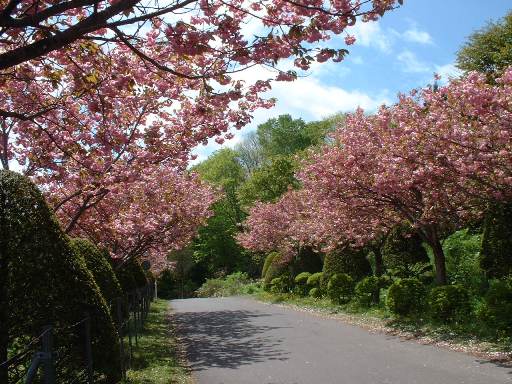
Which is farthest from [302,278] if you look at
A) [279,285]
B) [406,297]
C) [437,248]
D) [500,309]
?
[500,309]

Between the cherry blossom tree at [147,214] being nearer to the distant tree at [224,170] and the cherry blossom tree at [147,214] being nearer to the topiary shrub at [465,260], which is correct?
the topiary shrub at [465,260]

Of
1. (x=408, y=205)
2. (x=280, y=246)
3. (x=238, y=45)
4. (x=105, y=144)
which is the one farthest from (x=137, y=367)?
(x=280, y=246)

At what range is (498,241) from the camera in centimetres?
1116

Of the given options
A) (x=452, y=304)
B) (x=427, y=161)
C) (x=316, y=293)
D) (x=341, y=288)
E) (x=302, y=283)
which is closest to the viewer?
(x=427, y=161)

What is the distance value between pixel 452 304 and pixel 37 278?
9.23 meters

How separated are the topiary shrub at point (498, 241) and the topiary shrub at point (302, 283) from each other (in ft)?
43.0

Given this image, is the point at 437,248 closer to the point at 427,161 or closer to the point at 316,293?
the point at 427,161

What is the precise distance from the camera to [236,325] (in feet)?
55.7

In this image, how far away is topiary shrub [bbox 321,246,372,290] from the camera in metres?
20.1

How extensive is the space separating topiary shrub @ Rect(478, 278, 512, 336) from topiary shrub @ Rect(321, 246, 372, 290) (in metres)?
9.84

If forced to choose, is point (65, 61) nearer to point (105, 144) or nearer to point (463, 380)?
point (105, 144)

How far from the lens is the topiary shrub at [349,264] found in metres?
20.1

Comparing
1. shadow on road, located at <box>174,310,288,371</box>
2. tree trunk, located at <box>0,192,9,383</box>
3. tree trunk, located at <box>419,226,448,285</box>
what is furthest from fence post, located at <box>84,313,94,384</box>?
tree trunk, located at <box>419,226,448,285</box>

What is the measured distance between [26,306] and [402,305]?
10224mm
